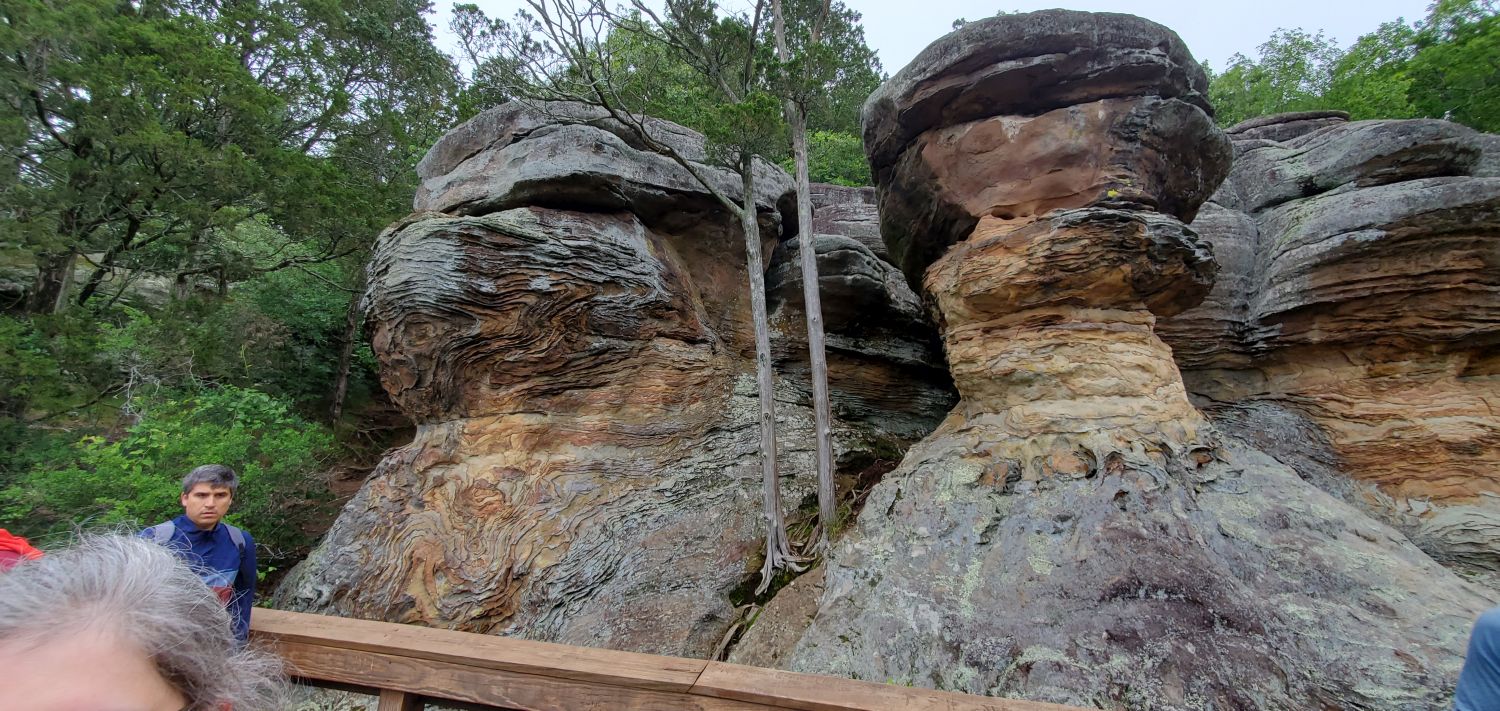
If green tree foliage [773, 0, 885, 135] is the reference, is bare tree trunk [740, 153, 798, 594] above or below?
below

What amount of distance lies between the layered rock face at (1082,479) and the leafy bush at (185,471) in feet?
20.4

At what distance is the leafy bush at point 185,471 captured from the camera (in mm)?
5414

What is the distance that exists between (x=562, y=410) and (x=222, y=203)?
650 centimetres

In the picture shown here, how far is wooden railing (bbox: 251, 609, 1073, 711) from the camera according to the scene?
1.38m

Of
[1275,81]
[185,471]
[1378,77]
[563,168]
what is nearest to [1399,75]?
[1378,77]

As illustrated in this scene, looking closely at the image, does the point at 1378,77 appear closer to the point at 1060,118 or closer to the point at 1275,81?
the point at 1275,81

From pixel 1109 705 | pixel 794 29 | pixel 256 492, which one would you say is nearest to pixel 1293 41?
pixel 794 29

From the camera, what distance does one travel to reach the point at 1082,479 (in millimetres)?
4363

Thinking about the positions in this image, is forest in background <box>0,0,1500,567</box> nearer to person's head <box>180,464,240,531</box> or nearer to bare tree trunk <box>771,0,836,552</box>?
bare tree trunk <box>771,0,836,552</box>

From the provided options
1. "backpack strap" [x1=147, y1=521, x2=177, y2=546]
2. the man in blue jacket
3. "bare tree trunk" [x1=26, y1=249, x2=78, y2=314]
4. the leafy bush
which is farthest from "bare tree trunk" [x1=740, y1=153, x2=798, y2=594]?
"bare tree trunk" [x1=26, y1=249, x2=78, y2=314]

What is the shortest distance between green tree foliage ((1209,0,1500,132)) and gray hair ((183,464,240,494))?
17674mm

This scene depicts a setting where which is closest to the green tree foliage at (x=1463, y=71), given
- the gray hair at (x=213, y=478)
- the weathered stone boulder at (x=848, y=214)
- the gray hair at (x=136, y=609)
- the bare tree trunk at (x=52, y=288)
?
the weathered stone boulder at (x=848, y=214)

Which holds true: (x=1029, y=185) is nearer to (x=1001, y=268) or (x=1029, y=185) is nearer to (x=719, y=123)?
(x=1001, y=268)

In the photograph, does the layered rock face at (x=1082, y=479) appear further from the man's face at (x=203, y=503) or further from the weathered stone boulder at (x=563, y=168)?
the man's face at (x=203, y=503)
